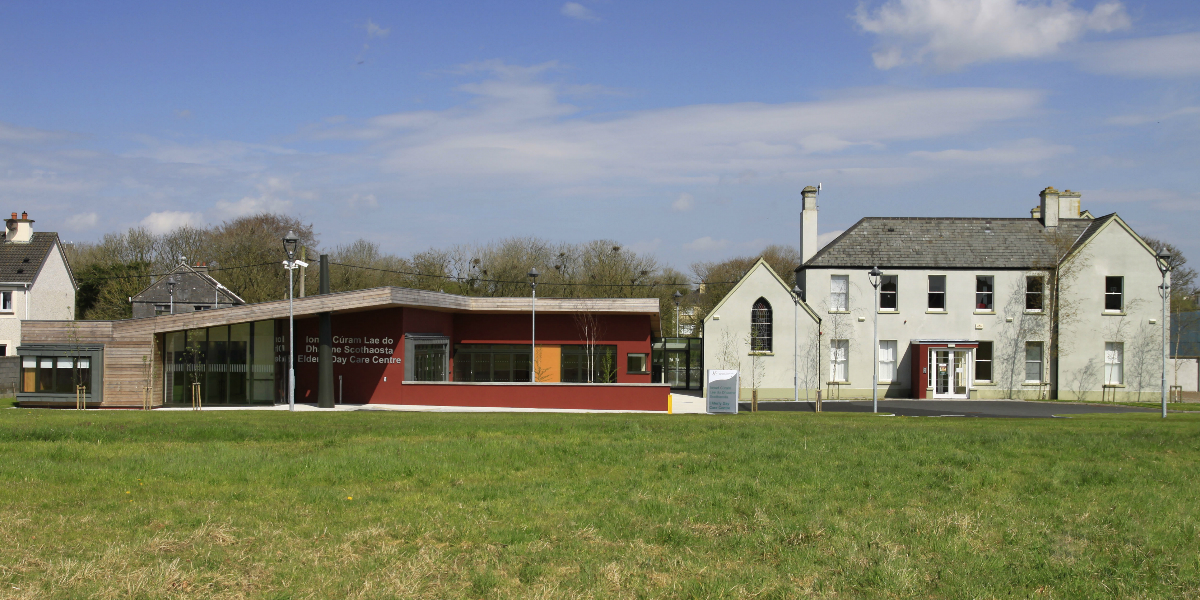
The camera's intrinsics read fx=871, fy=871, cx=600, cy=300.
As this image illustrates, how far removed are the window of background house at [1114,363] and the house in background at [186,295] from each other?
4768 cm

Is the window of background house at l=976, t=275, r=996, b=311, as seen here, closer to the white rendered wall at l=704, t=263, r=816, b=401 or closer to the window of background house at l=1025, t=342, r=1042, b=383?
the window of background house at l=1025, t=342, r=1042, b=383

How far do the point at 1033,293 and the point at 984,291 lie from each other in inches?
93.4

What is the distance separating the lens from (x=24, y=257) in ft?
168

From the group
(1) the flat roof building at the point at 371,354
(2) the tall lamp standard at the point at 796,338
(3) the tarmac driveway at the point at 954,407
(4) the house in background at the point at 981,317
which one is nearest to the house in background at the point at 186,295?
(1) the flat roof building at the point at 371,354

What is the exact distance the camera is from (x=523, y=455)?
12.5m

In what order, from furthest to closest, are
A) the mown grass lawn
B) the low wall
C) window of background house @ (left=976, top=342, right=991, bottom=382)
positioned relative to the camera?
window of background house @ (left=976, top=342, right=991, bottom=382)
the low wall
the mown grass lawn

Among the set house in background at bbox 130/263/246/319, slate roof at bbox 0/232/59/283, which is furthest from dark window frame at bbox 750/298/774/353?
slate roof at bbox 0/232/59/283

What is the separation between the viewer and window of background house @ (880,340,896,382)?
4138 cm

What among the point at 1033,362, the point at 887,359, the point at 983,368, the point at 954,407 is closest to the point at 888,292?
the point at 887,359

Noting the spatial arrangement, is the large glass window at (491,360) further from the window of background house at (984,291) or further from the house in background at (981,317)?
the window of background house at (984,291)

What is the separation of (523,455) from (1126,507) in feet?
24.6

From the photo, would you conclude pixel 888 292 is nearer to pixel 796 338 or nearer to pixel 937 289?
pixel 937 289

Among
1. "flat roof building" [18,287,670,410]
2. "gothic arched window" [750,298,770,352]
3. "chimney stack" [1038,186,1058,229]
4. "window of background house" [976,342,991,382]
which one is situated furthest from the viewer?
"chimney stack" [1038,186,1058,229]

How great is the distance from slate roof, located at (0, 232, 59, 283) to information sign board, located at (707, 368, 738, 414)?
4332 centimetres
